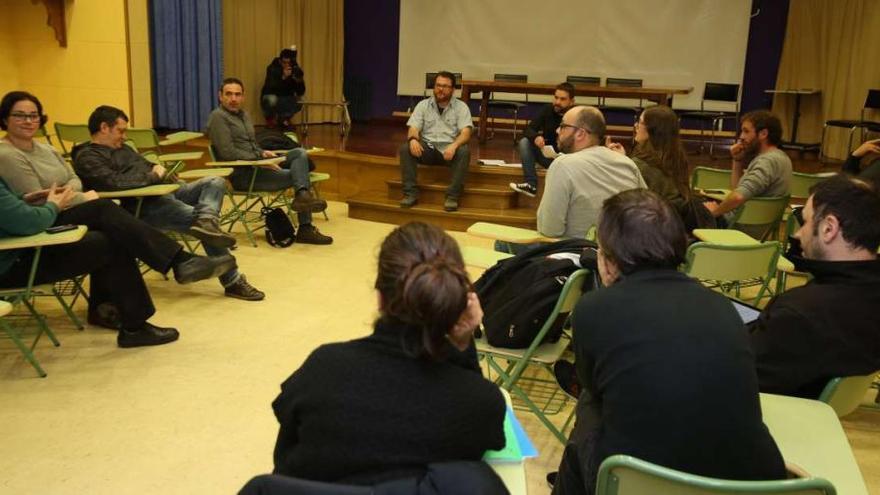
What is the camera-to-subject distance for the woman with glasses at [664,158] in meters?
3.62

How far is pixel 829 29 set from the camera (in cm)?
908

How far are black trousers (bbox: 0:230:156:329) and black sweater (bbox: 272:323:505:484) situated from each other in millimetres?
2244

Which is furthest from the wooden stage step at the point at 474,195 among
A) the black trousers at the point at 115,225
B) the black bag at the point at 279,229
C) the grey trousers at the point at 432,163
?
the black trousers at the point at 115,225

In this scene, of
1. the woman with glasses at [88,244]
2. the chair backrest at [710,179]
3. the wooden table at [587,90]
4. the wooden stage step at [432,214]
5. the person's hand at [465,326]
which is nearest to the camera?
the person's hand at [465,326]

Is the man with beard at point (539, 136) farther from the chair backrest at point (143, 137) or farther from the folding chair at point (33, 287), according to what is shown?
the folding chair at point (33, 287)

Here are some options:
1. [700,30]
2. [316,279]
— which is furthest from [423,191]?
[700,30]

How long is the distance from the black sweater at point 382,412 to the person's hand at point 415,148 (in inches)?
188

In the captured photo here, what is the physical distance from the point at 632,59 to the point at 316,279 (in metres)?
7.16

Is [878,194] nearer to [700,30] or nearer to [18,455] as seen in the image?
[18,455]

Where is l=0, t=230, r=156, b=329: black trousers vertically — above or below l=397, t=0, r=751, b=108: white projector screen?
below

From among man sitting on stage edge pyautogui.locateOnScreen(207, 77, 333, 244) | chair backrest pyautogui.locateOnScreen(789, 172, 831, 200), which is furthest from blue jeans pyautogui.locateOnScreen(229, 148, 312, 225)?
chair backrest pyautogui.locateOnScreen(789, 172, 831, 200)

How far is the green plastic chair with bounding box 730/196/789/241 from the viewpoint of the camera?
3.99 meters

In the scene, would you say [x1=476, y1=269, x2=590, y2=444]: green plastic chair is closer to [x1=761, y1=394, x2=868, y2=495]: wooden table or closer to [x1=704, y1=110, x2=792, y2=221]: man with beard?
[x1=761, y1=394, x2=868, y2=495]: wooden table

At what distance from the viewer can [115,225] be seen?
3268 millimetres
